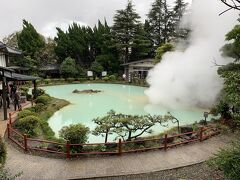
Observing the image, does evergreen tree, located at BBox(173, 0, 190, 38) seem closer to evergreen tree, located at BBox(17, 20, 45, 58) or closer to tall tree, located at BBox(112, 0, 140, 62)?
tall tree, located at BBox(112, 0, 140, 62)

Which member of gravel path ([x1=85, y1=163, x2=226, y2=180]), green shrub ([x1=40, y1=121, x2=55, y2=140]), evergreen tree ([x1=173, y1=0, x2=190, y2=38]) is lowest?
gravel path ([x1=85, y1=163, x2=226, y2=180])

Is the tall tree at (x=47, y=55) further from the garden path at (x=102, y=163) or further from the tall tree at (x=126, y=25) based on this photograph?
the garden path at (x=102, y=163)

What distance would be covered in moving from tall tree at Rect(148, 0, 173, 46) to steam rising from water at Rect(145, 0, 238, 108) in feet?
66.8

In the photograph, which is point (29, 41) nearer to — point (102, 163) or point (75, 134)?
point (75, 134)

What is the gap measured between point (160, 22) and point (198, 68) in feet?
83.6

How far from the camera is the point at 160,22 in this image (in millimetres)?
43531

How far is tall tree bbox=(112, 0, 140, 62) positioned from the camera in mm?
40562

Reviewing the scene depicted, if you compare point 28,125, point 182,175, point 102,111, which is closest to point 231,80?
point 182,175

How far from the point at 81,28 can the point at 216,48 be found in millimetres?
31203

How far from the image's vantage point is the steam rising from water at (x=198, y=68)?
19.6 metres

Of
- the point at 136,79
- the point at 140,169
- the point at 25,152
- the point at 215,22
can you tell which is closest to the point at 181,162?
the point at 140,169

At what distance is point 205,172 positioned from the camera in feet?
25.8

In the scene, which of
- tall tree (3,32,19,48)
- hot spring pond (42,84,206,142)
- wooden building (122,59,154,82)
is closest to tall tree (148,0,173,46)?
wooden building (122,59,154,82)

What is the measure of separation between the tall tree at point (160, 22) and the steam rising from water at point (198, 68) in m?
20.4
